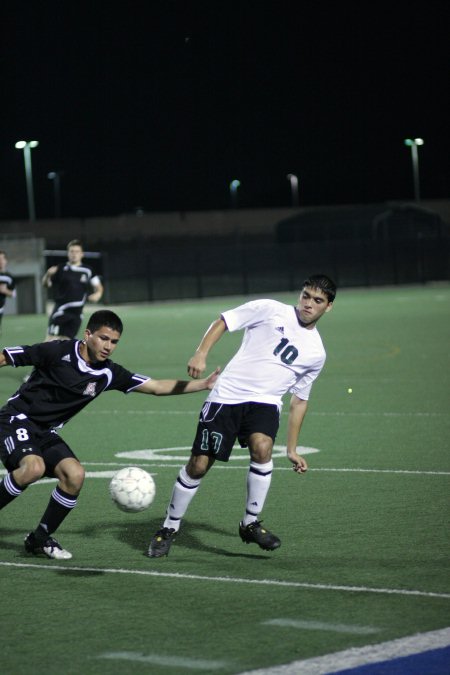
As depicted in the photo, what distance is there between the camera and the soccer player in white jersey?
802 centimetres

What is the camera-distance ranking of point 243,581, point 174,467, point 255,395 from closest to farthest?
point 243,581 → point 255,395 → point 174,467

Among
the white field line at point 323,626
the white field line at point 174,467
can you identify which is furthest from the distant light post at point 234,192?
the white field line at point 323,626

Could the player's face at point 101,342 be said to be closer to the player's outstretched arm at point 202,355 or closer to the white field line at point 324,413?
the player's outstretched arm at point 202,355

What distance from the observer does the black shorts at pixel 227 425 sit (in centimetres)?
801

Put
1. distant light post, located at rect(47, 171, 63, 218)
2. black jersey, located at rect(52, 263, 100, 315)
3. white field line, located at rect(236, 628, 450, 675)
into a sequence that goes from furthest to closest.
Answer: distant light post, located at rect(47, 171, 63, 218) → black jersey, located at rect(52, 263, 100, 315) → white field line, located at rect(236, 628, 450, 675)

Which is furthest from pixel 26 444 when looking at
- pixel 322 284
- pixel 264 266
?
pixel 264 266

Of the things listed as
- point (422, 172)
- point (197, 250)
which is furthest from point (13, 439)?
point (422, 172)

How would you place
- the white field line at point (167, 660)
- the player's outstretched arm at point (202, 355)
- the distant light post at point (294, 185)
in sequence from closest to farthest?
the white field line at point (167, 660)
the player's outstretched arm at point (202, 355)
the distant light post at point (294, 185)

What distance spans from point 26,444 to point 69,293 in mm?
11707

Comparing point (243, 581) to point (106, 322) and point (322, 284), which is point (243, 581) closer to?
point (106, 322)

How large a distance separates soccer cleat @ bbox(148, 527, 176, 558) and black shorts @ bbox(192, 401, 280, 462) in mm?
538

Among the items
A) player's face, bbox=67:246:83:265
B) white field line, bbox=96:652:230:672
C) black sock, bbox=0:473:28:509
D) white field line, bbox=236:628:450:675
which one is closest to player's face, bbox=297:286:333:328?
black sock, bbox=0:473:28:509

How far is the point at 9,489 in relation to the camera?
804cm

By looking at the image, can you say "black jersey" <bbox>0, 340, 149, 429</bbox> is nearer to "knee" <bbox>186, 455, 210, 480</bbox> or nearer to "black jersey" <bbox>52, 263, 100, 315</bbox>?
"knee" <bbox>186, 455, 210, 480</bbox>
